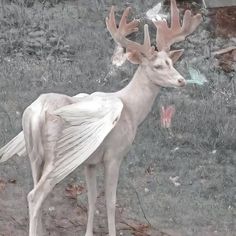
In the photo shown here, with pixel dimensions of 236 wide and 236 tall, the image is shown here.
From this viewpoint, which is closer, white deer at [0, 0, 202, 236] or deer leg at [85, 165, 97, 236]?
white deer at [0, 0, 202, 236]

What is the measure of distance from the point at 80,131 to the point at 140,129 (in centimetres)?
250

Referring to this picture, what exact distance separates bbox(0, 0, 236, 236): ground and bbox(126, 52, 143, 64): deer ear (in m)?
1.35

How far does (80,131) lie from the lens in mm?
4000

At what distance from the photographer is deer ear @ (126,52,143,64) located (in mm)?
4168

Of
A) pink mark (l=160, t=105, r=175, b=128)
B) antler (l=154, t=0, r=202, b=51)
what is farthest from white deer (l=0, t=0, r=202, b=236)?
pink mark (l=160, t=105, r=175, b=128)

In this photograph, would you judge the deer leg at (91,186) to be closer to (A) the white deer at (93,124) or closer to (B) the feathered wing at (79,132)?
(A) the white deer at (93,124)

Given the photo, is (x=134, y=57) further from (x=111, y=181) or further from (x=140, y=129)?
(x=140, y=129)

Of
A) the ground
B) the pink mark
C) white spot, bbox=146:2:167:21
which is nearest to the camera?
the ground

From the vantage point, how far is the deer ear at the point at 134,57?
4168 mm

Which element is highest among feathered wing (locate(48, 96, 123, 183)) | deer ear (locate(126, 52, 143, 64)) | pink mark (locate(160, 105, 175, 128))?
deer ear (locate(126, 52, 143, 64))

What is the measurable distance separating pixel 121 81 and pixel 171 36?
3.06m

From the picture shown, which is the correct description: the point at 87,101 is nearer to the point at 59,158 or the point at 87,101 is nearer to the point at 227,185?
the point at 59,158

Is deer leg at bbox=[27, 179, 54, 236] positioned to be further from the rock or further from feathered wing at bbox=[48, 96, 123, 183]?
the rock

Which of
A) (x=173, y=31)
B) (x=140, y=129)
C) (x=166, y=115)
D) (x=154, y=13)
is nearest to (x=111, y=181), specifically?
(x=173, y=31)
